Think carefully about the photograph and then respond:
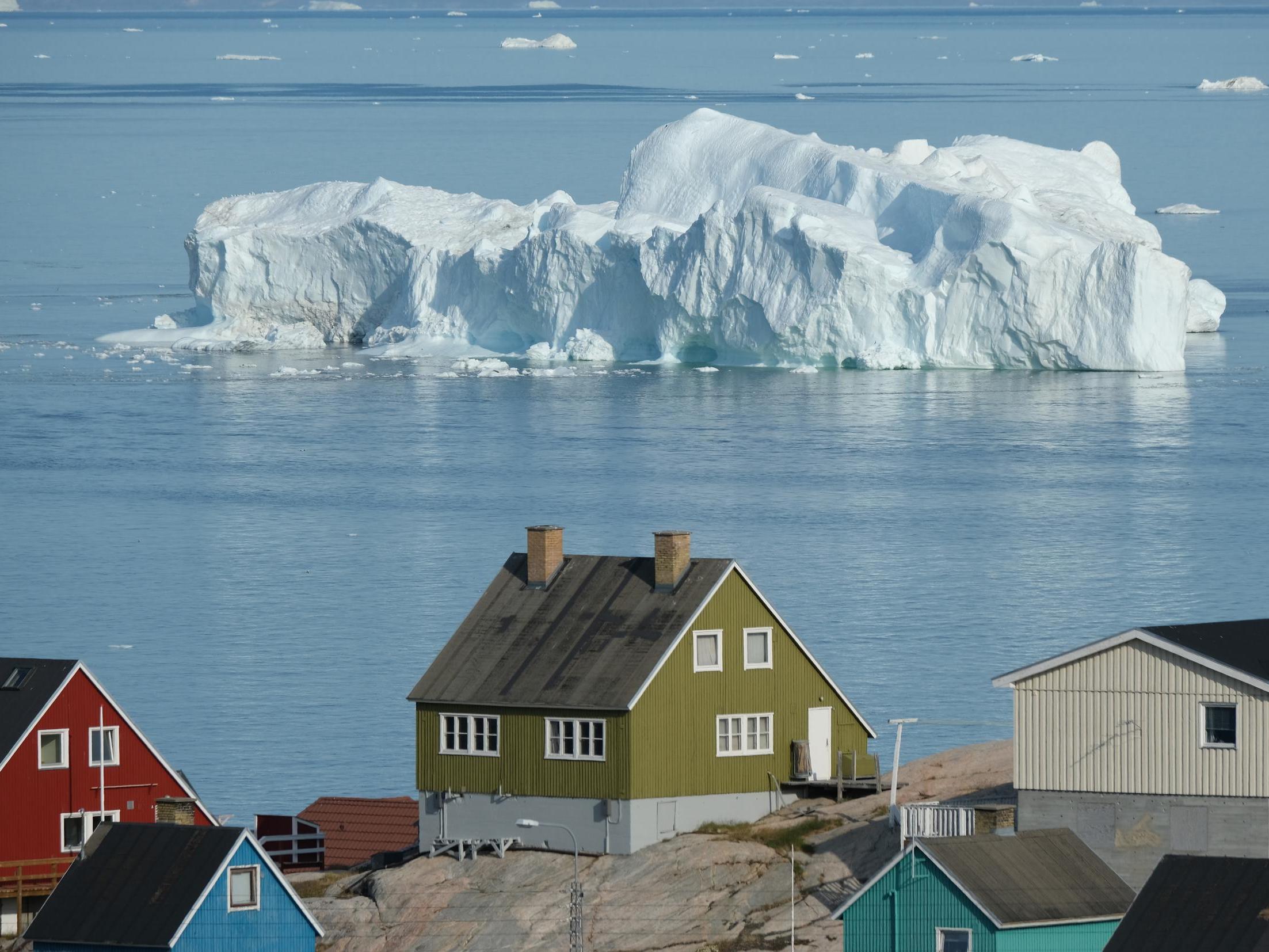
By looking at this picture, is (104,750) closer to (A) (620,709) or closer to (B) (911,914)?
(A) (620,709)

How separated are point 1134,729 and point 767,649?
524cm

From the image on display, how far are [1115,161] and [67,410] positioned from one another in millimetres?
31175

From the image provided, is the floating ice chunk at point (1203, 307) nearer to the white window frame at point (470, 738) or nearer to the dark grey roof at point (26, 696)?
the white window frame at point (470, 738)

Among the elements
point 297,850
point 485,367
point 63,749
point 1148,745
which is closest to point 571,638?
point 297,850

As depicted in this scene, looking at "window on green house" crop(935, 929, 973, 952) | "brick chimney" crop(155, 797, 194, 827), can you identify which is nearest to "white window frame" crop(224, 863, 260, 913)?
"brick chimney" crop(155, 797, 194, 827)

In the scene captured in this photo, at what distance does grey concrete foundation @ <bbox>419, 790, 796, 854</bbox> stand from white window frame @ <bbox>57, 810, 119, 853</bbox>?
306 centimetres

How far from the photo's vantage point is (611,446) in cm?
5781

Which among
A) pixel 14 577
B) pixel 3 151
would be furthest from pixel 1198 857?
pixel 3 151

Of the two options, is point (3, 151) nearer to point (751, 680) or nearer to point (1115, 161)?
point (1115, 161)

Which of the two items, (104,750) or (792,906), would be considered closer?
(792,906)

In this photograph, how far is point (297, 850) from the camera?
27.2m

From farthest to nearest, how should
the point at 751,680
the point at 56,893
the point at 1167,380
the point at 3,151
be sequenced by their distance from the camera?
1. the point at 3,151
2. the point at 1167,380
3. the point at 751,680
4. the point at 56,893

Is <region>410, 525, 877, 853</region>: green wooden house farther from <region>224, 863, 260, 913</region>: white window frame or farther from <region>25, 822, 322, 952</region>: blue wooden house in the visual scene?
<region>224, 863, 260, 913</region>: white window frame

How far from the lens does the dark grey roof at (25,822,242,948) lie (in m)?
19.6
